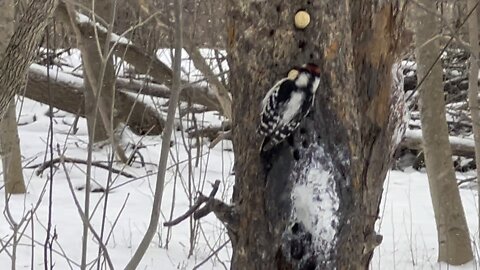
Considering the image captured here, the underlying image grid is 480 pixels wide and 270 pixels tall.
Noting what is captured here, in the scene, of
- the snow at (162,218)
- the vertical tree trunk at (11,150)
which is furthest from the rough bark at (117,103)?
→ the vertical tree trunk at (11,150)

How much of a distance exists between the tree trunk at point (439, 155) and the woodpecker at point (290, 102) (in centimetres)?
309

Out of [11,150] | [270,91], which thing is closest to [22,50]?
[270,91]

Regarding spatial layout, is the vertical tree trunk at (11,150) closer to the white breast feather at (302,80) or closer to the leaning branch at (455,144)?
the white breast feather at (302,80)

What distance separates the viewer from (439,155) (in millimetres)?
5266

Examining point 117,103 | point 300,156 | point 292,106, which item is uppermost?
point 117,103

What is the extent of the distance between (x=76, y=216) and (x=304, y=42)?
3.76m

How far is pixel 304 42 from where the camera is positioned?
2.32 metres

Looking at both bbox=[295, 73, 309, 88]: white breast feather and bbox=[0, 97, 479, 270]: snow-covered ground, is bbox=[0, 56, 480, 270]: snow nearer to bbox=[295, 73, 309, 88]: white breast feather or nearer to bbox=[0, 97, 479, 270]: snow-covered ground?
bbox=[0, 97, 479, 270]: snow-covered ground

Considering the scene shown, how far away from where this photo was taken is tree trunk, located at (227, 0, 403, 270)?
7.54 feet

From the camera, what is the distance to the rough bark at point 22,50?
8.70 feet

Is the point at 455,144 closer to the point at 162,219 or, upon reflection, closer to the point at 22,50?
the point at 162,219

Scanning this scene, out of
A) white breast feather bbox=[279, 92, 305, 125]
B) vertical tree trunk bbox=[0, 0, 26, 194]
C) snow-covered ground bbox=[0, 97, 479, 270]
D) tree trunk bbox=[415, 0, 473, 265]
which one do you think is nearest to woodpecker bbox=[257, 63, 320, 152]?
white breast feather bbox=[279, 92, 305, 125]

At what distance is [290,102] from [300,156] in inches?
7.1

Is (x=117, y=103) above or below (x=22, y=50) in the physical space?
above
